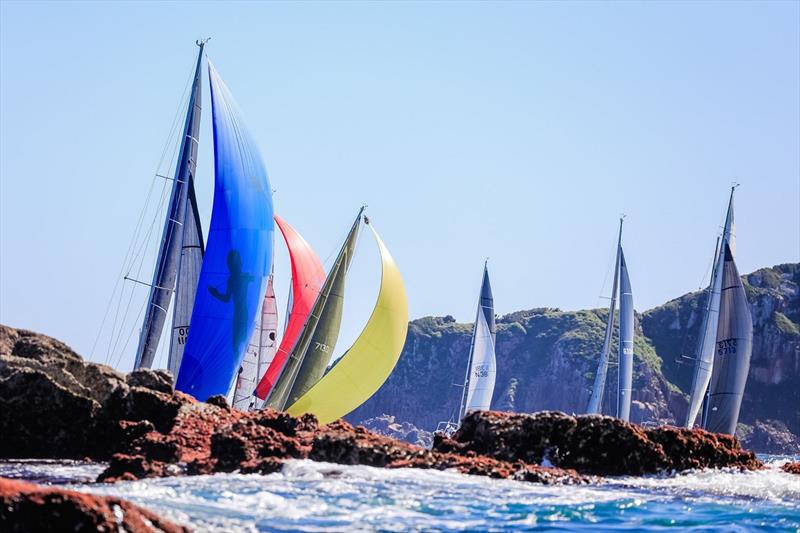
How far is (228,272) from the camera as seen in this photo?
3309 centimetres

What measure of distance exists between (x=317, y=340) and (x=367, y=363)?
164 centimetres

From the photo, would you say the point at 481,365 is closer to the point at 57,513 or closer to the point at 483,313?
the point at 483,313

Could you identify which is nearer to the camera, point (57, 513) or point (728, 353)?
point (57, 513)

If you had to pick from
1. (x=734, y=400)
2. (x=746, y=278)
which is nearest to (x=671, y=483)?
(x=734, y=400)

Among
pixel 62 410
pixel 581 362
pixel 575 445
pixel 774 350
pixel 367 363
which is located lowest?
pixel 575 445

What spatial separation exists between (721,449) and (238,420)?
807cm

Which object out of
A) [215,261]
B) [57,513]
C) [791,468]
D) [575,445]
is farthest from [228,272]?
[57,513]

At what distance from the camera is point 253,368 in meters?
39.3

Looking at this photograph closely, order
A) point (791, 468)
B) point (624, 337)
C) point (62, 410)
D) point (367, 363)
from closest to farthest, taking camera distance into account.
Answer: point (62, 410) < point (791, 468) < point (367, 363) < point (624, 337)

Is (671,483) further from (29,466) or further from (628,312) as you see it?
(628,312)

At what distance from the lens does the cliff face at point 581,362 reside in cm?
16012

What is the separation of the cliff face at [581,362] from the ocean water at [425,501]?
427ft

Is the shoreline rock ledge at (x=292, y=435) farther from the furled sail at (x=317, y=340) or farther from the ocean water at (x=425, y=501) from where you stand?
the furled sail at (x=317, y=340)

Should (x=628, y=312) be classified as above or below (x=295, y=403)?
above
